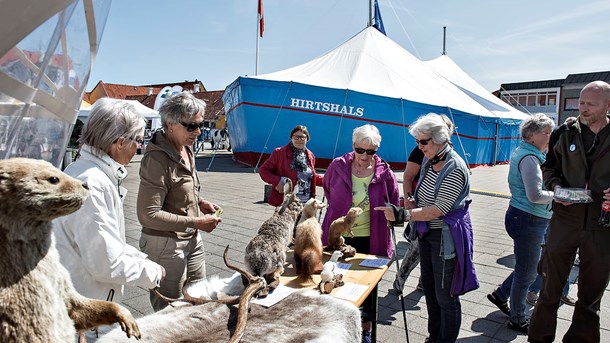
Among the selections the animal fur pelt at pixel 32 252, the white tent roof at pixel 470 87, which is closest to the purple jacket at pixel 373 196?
the animal fur pelt at pixel 32 252

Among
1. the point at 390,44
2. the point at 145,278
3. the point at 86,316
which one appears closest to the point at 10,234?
the point at 86,316

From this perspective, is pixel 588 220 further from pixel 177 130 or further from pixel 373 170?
pixel 177 130

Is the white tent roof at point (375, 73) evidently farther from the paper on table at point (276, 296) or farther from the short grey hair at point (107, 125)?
the short grey hair at point (107, 125)

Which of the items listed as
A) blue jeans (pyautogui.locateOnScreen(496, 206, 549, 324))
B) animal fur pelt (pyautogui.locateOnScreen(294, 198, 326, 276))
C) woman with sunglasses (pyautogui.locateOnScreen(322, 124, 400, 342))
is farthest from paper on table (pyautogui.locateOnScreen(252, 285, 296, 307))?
blue jeans (pyautogui.locateOnScreen(496, 206, 549, 324))

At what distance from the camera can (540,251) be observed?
3275 millimetres

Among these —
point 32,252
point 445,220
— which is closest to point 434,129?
point 445,220

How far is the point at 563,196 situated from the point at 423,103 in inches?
414

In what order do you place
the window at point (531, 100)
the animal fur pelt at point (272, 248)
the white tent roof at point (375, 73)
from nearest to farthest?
the animal fur pelt at point (272, 248) → the white tent roof at point (375, 73) → the window at point (531, 100)

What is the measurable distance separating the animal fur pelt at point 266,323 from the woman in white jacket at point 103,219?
0.21 meters

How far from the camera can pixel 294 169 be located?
385cm

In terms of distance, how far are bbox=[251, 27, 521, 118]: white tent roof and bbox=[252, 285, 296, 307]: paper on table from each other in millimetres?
10844

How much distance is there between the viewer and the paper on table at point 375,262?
8.62ft

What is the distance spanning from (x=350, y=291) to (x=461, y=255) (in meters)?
0.84

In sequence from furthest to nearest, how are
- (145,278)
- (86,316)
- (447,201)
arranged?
(447,201)
(145,278)
(86,316)
